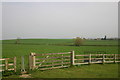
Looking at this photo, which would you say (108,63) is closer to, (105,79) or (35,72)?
(105,79)

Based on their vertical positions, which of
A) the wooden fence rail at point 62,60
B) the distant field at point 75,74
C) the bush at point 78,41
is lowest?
the distant field at point 75,74

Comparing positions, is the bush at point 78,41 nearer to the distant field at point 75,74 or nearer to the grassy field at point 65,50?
the grassy field at point 65,50

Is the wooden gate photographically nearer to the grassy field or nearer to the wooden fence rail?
the wooden fence rail

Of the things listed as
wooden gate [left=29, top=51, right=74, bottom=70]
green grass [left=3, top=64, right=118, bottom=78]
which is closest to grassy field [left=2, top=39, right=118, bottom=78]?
green grass [left=3, top=64, right=118, bottom=78]

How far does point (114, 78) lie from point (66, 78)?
9.75 ft

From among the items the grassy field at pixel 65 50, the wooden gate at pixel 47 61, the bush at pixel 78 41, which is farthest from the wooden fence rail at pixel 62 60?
the bush at pixel 78 41

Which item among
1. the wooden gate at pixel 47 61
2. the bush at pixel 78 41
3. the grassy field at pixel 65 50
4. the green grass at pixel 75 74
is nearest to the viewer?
the green grass at pixel 75 74

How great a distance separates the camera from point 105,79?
935 cm

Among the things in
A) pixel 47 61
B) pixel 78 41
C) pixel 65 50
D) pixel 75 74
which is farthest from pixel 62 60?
pixel 78 41

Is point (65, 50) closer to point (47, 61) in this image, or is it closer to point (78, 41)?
point (78, 41)

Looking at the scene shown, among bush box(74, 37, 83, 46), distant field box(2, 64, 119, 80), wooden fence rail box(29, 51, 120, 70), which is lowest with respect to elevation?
distant field box(2, 64, 119, 80)

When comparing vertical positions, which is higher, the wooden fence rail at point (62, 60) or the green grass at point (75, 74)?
the wooden fence rail at point (62, 60)

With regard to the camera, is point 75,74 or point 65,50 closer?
point 75,74

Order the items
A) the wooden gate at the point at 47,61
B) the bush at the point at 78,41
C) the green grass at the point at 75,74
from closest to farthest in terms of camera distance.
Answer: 1. the green grass at the point at 75,74
2. the wooden gate at the point at 47,61
3. the bush at the point at 78,41
